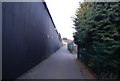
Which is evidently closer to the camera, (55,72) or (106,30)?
(106,30)

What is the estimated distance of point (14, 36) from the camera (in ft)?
16.5

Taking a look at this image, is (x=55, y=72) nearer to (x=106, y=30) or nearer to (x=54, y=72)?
(x=54, y=72)

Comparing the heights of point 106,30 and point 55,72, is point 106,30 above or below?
above

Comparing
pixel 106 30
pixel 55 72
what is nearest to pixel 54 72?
pixel 55 72

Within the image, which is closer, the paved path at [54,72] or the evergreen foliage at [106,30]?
the evergreen foliage at [106,30]

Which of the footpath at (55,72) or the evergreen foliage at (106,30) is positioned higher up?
the evergreen foliage at (106,30)

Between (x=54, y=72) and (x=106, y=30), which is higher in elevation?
(x=106, y=30)

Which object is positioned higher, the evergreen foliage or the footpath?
the evergreen foliage

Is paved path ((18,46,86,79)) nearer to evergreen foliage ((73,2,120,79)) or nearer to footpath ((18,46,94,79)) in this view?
footpath ((18,46,94,79))

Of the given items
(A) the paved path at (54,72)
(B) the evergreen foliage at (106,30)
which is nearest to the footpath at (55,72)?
(A) the paved path at (54,72)

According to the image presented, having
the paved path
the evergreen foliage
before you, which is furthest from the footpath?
the evergreen foliage

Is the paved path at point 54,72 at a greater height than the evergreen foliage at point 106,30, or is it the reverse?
the evergreen foliage at point 106,30

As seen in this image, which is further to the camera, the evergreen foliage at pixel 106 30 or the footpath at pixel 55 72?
the footpath at pixel 55 72

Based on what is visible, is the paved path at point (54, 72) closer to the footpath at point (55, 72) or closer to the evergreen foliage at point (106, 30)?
the footpath at point (55, 72)
